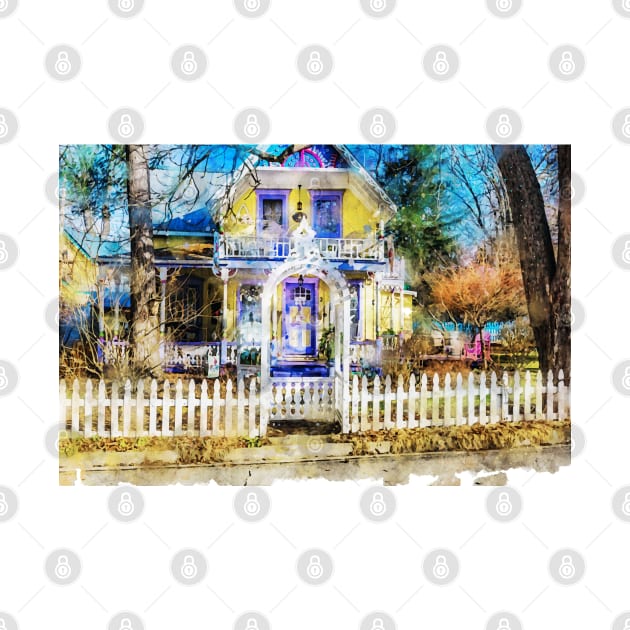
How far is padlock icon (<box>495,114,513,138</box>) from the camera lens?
16.5ft

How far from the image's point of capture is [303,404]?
209 inches

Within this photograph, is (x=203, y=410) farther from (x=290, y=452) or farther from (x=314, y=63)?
(x=314, y=63)

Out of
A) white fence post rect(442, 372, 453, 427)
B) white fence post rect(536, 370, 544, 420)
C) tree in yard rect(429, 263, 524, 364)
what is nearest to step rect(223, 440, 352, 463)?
white fence post rect(442, 372, 453, 427)

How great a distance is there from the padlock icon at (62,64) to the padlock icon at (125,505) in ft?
12.3

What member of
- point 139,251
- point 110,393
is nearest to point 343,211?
point 139,251

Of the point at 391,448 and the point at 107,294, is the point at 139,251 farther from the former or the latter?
the point at 391,448

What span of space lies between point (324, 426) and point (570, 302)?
263 cm

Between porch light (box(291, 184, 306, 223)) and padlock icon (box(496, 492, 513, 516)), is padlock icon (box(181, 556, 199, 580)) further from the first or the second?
porch light (box(291, 184, 306, 223))

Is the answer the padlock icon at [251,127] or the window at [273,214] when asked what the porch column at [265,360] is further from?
the padlock icon at [251,127]

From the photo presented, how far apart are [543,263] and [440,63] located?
2092 mm

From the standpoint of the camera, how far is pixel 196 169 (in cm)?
509

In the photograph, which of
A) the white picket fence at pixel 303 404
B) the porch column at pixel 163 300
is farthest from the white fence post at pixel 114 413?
the porch column at pixel 163 300

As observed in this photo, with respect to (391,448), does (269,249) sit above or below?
above

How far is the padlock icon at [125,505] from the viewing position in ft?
16.0
